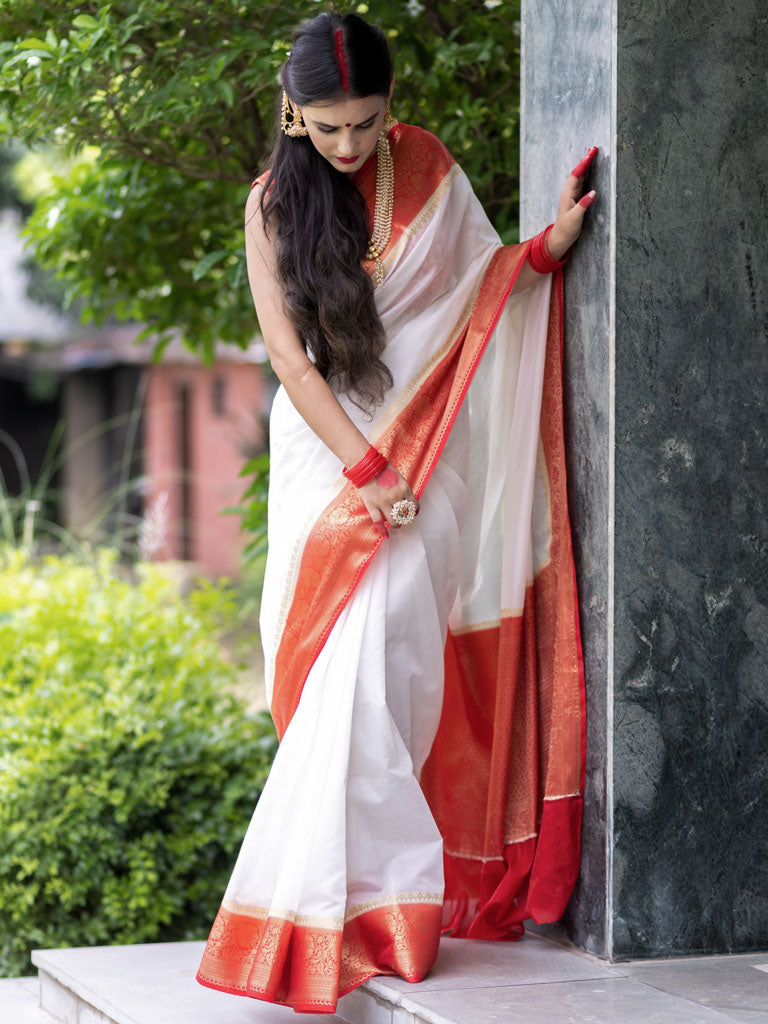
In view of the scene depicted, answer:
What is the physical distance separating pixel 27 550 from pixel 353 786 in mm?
2999

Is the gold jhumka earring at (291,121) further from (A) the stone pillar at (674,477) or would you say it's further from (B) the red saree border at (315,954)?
(B) the red saree border at (315,954)

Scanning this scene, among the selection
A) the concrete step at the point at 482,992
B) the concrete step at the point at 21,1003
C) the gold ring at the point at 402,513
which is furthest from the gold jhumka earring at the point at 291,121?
the concrete step at the point at 21,1003

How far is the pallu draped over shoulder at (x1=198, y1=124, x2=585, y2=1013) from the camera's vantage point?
252 cm

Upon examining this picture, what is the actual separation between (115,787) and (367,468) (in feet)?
6.14

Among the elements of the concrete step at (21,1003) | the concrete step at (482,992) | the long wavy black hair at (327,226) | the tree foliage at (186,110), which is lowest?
the concrete step at (21,1003)

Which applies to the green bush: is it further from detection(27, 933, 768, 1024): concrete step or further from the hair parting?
the hair parting

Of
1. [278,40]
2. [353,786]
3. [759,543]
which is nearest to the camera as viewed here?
[353,786]

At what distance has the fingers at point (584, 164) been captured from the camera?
2697mm

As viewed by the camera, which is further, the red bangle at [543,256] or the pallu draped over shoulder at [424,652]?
the red bangle at [543,256]

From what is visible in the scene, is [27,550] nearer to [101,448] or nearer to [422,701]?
[422,701]

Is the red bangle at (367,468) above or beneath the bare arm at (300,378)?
beneath

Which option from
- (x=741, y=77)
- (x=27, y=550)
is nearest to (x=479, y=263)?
(x=741, y=77)

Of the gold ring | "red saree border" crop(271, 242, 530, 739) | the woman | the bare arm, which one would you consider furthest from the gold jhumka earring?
the gold ring

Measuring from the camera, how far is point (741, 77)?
2.69 m
